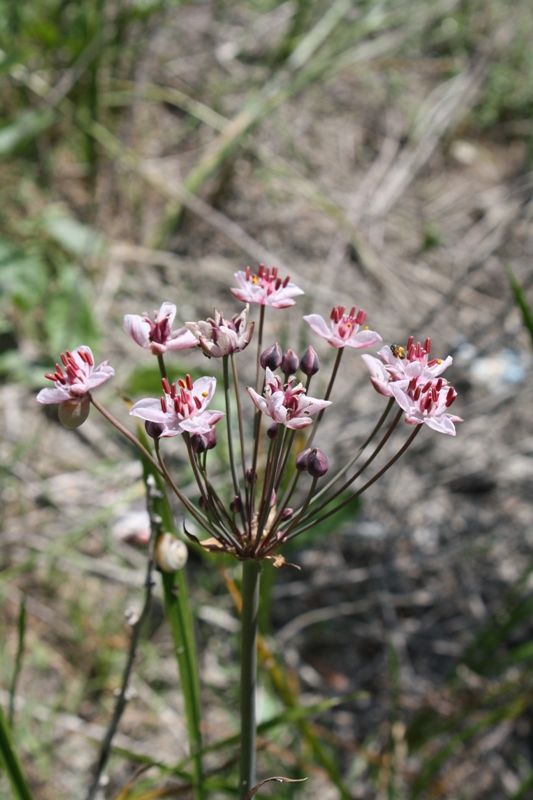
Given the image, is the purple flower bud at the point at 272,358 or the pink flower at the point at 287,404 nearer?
the pink flower at the point at 287,404

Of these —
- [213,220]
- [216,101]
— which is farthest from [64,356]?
[216,101]

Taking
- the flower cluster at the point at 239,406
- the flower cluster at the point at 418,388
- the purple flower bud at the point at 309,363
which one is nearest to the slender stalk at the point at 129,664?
the flower cluster at the point at 239,406

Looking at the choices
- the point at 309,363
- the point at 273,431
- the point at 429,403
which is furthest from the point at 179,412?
the point at 429,403

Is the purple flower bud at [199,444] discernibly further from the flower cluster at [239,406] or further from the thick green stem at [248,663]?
the thick green stem at [248,663]

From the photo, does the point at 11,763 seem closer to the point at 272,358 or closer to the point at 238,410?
the point at 238,410

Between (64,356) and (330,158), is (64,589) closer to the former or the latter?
(64,356)

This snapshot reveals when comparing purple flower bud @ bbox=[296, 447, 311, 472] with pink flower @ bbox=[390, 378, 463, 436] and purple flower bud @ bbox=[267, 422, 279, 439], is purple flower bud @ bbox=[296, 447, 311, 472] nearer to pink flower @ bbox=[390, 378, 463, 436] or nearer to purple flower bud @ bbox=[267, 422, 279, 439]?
purple flower bud @ bbox=[267, 422, 279, 439]
